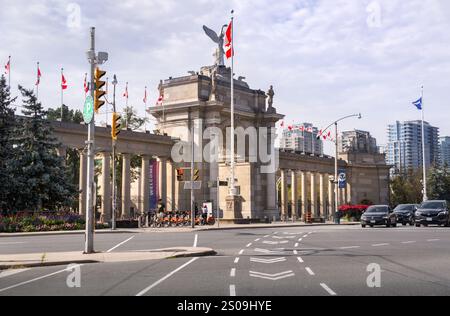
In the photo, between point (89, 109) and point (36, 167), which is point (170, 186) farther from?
point (89, 109)

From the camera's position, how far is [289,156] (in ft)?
272

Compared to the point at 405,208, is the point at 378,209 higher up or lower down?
higher up

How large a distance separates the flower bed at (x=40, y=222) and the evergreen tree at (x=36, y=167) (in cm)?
217

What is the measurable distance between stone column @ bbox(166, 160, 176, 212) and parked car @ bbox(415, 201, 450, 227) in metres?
28.7

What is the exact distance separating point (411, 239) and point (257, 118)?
150 ft

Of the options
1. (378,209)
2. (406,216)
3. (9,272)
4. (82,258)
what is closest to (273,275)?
(82,258)

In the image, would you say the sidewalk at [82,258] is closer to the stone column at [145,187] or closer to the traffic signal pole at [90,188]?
the traffic signal pole at [90,188]

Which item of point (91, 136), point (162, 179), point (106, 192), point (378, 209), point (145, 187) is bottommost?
point (378, 209)

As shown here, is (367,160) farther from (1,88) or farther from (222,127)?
(1,88)

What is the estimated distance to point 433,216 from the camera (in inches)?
1622

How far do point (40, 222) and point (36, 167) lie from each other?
464cm

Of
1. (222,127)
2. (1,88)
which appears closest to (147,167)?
(222,127)

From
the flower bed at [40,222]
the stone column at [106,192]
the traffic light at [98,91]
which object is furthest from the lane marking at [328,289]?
the stone column at [106,192]

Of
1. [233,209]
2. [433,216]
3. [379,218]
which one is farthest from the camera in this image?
[233,209]
